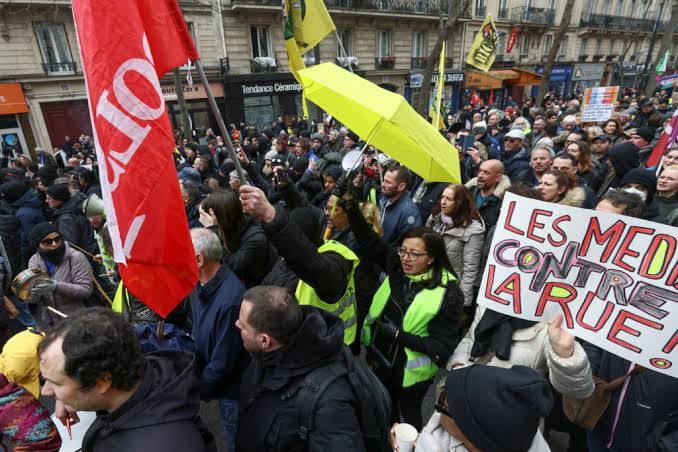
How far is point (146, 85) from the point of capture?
1.62 metres

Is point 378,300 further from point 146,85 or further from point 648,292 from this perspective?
point 146,85

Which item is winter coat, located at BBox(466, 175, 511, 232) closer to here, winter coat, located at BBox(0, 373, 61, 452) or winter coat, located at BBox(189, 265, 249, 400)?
winter coat, located at BBox(189, 265, 249, 400)

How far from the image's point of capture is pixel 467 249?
334 centimetres

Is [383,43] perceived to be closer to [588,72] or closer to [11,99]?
[11,99]

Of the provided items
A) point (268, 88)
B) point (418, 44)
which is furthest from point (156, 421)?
point (418, 44)

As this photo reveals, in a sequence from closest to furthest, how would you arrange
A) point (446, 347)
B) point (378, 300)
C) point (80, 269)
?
point (446, 347) → point (378, 300) → point (80, 269)

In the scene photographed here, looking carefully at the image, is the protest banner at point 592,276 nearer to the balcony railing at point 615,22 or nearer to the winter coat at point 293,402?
the winter coat at point 293,402

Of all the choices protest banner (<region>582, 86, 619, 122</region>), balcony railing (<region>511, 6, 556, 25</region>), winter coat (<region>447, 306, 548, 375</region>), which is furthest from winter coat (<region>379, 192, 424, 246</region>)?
balcony railing (<region>511, 6, 556, 25</region>)

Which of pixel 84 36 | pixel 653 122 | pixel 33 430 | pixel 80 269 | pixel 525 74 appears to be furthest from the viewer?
pixel 525 74

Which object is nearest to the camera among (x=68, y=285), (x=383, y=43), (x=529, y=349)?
(x=529, y=349)

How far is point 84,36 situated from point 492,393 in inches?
81.2

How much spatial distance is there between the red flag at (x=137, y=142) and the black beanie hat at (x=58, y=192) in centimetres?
395

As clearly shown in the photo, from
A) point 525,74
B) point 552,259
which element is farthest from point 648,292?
point 525,74

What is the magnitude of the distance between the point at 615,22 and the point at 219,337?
45471 millimetres
